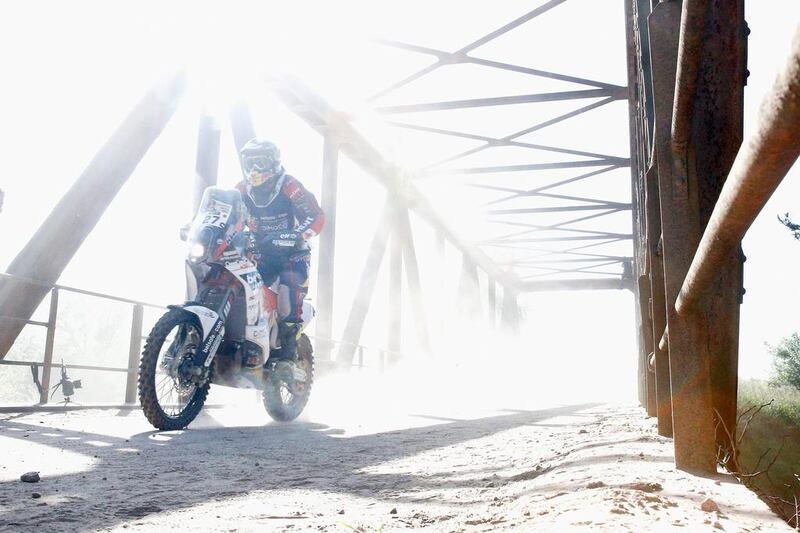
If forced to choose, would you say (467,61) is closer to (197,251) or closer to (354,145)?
(354,145)

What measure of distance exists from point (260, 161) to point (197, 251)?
1.06m

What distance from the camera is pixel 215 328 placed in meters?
3.75

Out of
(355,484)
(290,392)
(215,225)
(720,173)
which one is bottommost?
(355,484)

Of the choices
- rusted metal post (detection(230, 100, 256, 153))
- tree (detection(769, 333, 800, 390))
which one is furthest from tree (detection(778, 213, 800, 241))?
rusted metal post (detection(230, 100, 256, 153))

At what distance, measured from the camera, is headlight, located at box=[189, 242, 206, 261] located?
12.3 ft

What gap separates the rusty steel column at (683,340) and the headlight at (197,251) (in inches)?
104

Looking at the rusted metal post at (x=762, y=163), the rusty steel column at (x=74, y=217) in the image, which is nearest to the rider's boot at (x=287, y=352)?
the rusty steel column at (x=74, y=217)

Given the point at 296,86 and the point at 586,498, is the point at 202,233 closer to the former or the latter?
the point at 586,498

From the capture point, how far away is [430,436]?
3.41 m

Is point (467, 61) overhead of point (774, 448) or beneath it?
overhead

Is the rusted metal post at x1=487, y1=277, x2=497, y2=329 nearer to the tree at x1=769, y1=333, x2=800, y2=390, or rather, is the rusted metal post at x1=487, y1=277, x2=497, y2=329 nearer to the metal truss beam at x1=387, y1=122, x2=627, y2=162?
the tree at x1=769, y1=333, x2=800, y2=390

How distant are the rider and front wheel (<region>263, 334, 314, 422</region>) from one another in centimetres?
18

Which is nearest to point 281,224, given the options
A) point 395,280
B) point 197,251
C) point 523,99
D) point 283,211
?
point 283,211

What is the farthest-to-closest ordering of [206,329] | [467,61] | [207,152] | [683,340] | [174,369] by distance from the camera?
1. [467,61]
2. [207,152]
3. [206,329]
4. [174,369]
5. [683,340]
